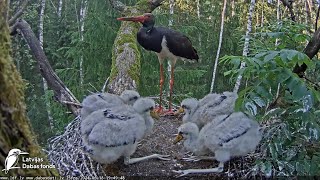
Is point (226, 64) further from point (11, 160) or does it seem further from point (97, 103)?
point (11, 160)

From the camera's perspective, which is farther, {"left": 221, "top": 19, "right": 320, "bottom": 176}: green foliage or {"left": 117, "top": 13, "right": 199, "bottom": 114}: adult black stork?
{"left": 117, "top": 13, "right": 199, "bottom": 114}: adult black stork

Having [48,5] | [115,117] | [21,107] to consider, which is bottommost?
[115,117]

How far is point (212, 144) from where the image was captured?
2521mm

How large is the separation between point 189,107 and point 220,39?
842cm

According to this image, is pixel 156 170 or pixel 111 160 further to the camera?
pixel 156 170

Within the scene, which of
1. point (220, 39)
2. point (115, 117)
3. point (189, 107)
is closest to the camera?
point (115, 117)

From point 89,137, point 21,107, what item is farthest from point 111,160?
point 21,107

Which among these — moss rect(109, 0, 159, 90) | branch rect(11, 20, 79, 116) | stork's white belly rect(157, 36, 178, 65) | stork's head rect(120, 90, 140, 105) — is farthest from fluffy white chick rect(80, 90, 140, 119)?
stork's white belly rect(157, 36, 178, 65)

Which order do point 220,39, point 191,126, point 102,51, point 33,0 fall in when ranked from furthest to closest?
1. point 33,0
2. point 220,39
3. point 102,51
4. point 191,126

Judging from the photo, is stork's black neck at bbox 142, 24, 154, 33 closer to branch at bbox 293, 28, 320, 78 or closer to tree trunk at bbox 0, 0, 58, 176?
branch at bbox 293, 28, 320, 78

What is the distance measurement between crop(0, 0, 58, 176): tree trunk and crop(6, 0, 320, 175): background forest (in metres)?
1.21

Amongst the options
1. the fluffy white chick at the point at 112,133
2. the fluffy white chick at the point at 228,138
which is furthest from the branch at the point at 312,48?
the fluffy white chick at the point at 112,133

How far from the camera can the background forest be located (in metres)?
2.26

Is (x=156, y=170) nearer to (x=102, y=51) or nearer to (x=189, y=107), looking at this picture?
(x=189, y=107)
